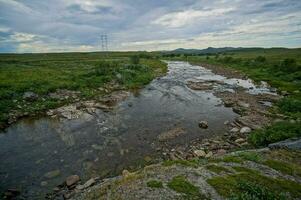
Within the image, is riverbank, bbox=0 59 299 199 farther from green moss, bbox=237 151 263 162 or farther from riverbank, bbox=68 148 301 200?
green moss, bbox=237 151 263 162

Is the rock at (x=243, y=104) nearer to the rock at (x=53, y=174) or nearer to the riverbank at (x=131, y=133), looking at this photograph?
the riverbank at (x=131, y=133)

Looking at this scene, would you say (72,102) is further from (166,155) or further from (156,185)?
(156,185)

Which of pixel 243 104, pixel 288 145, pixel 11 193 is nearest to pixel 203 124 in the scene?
pixel 288 145

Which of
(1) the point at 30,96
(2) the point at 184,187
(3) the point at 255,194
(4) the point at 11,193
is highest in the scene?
(1) the point at 30,96

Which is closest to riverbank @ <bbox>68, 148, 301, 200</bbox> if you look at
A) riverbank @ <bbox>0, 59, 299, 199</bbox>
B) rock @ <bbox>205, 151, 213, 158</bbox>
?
riverbank @ <bbox>0, 59, 299, 199</bbox>

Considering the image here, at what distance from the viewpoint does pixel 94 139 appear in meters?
16.9

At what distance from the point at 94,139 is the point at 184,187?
10.1m

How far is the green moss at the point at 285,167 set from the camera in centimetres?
1026

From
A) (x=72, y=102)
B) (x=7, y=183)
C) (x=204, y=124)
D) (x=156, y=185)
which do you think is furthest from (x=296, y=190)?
(x=72, y=102)

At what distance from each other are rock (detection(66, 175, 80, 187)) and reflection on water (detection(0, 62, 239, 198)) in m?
0.44

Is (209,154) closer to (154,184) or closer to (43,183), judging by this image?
(154,184)

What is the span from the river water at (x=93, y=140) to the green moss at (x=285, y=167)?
6432 millimetres

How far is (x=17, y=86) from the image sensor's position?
27.9 m

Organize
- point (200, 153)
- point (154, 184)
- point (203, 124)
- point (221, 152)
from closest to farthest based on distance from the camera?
point (154, 184) → point (200, 153) → point (221, 152) → point (203, 124)
